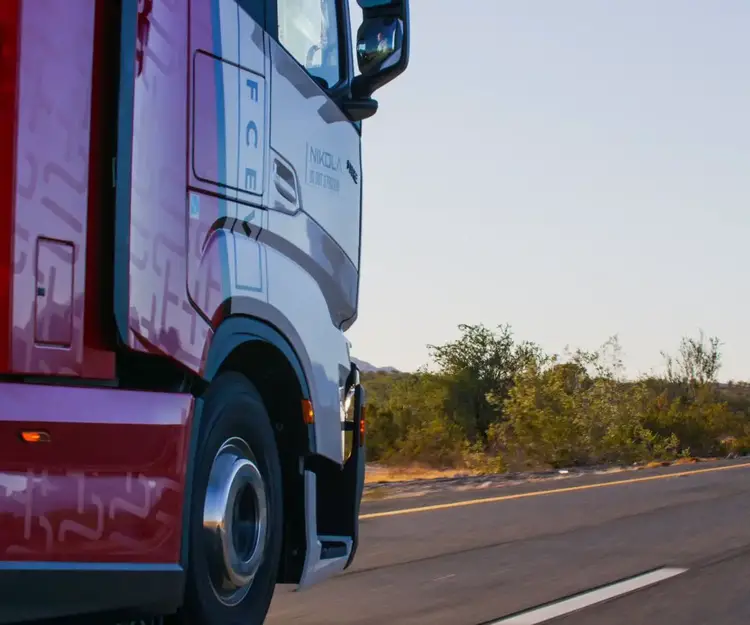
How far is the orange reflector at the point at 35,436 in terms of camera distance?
12.0 feet

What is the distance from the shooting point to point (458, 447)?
142 ft

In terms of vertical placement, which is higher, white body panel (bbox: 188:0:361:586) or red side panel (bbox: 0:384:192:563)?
white body panel (bbox: 188:0:361:586)

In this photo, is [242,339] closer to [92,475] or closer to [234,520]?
[234,520]

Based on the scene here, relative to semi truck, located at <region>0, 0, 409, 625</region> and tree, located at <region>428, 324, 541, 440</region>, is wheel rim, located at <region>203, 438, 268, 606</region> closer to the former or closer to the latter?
semi truck, located at <region>0, 0, 409, 625</region>

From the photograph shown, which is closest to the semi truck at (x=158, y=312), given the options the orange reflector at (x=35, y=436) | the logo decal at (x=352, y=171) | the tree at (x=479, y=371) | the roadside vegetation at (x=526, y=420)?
the orange reflector at (x=35, y=436)

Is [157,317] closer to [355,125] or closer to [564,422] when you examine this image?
[355,125]

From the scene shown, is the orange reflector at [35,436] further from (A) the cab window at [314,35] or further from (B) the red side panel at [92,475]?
(A) the cab window at [314,35]

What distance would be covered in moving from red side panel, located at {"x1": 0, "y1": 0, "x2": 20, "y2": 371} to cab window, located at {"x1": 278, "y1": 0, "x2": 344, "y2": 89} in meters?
1.82

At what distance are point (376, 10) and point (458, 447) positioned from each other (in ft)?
125

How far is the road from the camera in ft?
22.3

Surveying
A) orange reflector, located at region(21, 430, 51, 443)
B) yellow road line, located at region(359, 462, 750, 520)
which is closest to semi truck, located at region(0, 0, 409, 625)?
orange reflector, located at region(21, 430, 51, 443)

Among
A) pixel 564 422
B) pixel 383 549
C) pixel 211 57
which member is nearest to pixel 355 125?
pixel 211 57

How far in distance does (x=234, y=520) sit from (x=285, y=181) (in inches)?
54.3

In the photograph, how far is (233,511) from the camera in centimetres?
486
